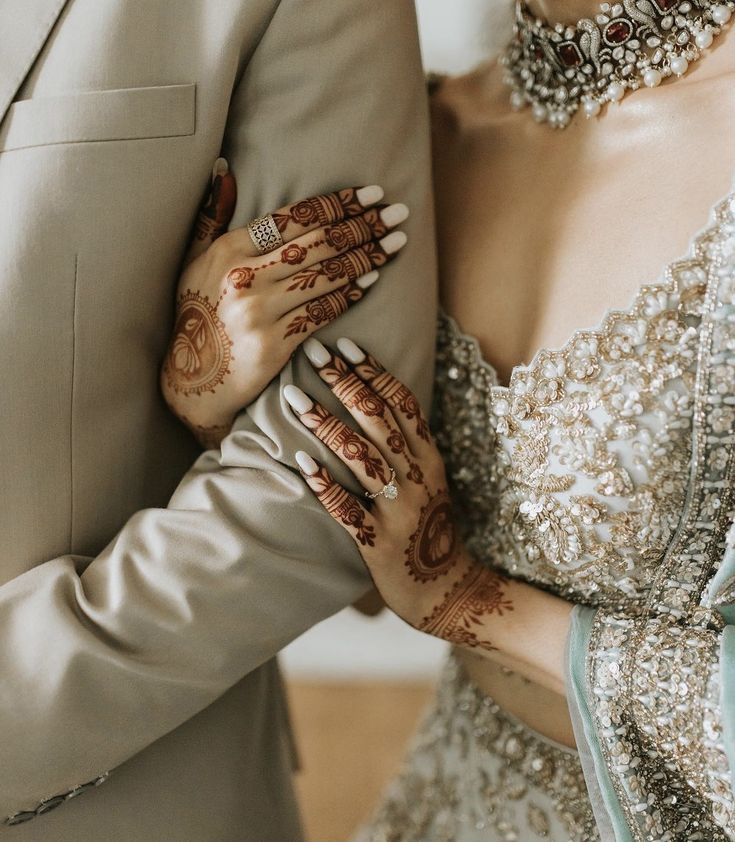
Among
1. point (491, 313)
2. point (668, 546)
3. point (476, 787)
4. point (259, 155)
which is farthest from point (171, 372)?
point (476, 787)

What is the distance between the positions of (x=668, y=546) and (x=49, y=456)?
565mm

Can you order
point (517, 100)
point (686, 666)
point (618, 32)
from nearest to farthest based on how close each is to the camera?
point (686, 666) → point (618, 32) → point (517, 100)

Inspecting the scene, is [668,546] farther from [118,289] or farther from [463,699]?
[118,289]

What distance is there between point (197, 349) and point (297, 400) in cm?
11

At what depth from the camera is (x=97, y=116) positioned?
75 cm

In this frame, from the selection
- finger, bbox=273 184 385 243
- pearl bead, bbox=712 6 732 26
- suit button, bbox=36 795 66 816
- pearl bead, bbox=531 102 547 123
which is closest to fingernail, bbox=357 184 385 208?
finger, bbox=273 184 385 243

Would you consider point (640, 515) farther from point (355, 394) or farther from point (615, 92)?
point (615, 92)

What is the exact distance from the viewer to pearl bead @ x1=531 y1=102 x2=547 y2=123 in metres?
0.93

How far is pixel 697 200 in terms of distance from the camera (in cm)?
78

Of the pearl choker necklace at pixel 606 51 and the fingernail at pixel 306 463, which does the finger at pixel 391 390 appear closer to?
the fingernail at pixel 306 463

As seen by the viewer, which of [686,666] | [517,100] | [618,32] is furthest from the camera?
[517,100]

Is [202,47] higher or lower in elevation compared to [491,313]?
higher

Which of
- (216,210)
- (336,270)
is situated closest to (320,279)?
(336,270)

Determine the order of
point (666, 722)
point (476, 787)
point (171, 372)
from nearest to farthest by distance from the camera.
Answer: point (666, 722) → point (171, 372) → point (476, 787)
